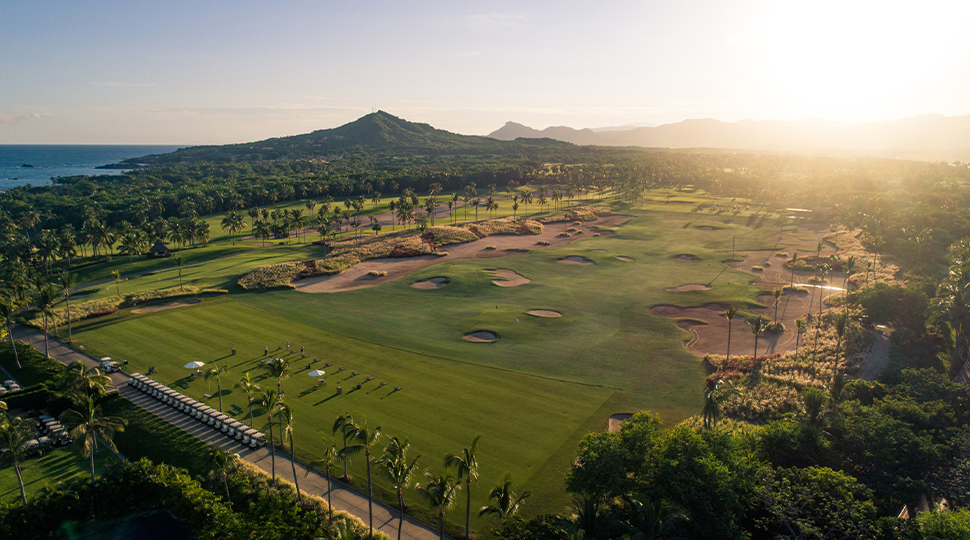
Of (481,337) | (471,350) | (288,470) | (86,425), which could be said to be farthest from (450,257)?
(86,425)

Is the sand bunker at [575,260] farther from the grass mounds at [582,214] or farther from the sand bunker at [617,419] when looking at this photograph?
the sand bunker at [617,419]

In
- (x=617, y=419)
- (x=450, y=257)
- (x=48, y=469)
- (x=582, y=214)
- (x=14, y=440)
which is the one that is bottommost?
(x=617, y=419)

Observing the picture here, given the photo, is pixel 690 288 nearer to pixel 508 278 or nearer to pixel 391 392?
pixel 508 278

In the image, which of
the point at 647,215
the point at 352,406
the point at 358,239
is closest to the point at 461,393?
the point at 352,406

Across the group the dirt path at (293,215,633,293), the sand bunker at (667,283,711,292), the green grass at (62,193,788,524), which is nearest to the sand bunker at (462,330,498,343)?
the green grass at (62,193,788,524)

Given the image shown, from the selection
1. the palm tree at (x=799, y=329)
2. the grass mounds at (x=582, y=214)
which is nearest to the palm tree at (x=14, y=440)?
the palm tree at (x=799, y=329)

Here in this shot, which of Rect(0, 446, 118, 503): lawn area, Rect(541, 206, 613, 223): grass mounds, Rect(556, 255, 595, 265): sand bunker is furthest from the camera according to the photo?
Rect(541, 206, 613, 223): grass mounds

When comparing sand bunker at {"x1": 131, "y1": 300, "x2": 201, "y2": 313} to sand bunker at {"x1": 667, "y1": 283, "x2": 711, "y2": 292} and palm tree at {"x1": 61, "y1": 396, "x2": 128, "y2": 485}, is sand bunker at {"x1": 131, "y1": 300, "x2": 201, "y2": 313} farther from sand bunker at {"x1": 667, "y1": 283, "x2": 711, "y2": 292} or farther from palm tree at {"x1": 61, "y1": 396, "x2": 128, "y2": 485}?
sand bunker at {"x1": 667, "y1": 283, "x2": 711, "y2": 292}
